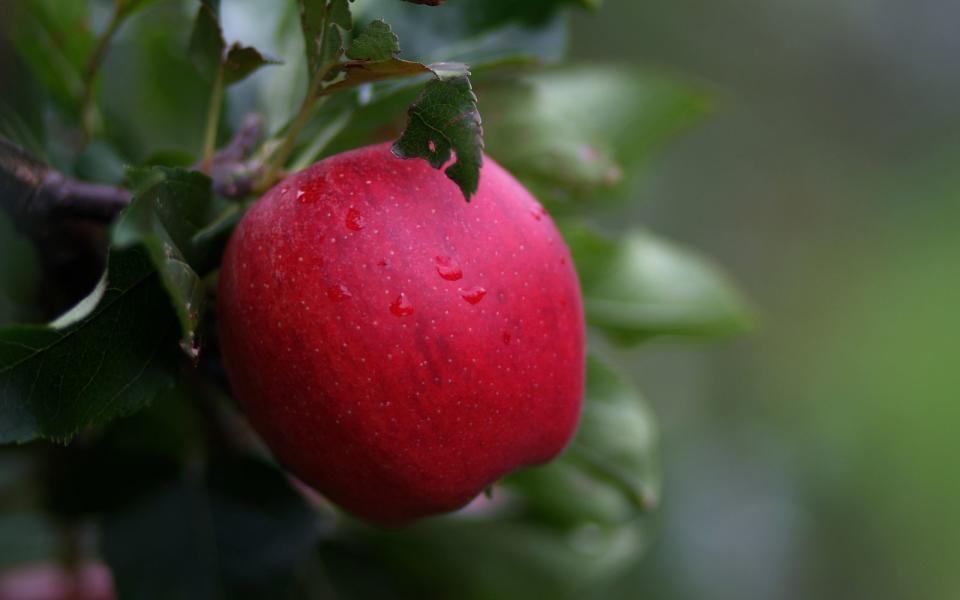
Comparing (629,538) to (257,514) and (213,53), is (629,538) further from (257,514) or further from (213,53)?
(213,53)

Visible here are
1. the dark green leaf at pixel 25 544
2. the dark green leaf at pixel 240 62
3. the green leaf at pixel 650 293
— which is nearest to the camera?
the dark green leaf at pixel 240 62

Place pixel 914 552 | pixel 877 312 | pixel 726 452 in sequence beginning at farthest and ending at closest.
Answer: pixel 877 312 < pixel 914 552 < pixel 726 452

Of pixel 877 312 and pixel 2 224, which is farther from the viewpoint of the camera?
pixel 877 312

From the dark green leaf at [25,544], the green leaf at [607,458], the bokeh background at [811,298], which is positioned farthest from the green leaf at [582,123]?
the bokeh background at [811,298]

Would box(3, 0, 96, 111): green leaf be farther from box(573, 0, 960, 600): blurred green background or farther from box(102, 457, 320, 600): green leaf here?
box(573, 0, 960, 600): blurred green background

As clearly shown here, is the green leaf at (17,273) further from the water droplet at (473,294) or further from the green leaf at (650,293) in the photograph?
the green leaf at (650,293)

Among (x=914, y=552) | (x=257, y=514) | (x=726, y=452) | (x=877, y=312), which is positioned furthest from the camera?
(x=877, y=312)

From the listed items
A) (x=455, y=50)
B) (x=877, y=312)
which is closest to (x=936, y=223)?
(x=877, y=312)
